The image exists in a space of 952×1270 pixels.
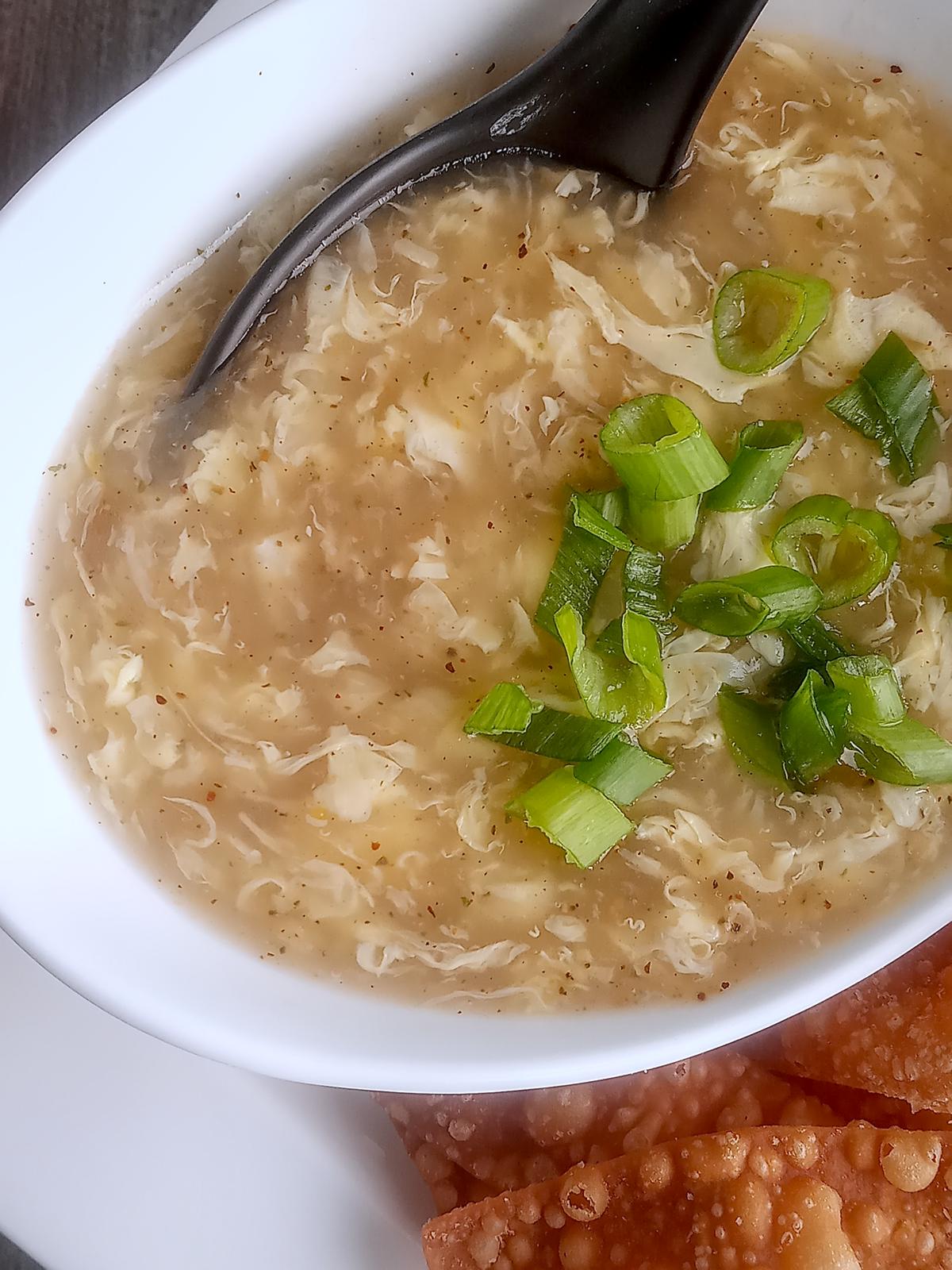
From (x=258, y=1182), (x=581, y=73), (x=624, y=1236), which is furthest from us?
(x=258, y=1182)

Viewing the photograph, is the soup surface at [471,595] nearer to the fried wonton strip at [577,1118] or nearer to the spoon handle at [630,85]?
the spoon handle at [630,85]

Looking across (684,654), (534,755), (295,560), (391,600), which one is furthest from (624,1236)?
(295,560)

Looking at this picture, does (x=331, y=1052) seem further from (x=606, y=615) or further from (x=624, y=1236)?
(x=606, y=615)

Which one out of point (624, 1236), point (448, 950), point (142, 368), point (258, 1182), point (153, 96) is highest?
point (153, 96)

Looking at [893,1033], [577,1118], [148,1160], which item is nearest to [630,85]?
[893,1033]

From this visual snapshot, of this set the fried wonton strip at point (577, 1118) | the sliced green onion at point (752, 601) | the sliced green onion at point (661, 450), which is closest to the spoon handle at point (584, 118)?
the sliced green onion at point (661, 450)
